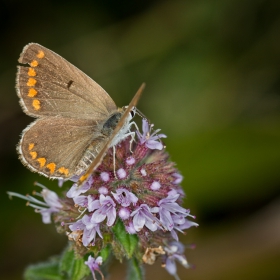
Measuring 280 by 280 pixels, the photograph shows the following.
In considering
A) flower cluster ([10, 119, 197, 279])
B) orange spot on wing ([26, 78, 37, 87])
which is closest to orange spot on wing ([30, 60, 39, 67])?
orange spot on wing ([26, 78, 37, 87])

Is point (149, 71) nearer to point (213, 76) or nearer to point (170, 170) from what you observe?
point (213, 76)

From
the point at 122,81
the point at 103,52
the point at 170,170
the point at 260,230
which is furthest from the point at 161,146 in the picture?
the point at 103,52

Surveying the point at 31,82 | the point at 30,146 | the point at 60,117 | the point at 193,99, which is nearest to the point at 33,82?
the point at 31,82

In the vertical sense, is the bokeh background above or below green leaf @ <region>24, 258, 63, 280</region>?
above

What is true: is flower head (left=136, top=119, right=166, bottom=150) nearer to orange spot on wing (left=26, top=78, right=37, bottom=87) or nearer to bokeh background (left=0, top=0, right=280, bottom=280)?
orange spot on wing (left=26, top=78, right=37, bottom=87)

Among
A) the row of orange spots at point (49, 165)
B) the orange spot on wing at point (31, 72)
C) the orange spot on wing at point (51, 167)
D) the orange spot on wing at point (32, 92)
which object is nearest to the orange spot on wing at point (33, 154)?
the row of orange spots at point (49, 165)

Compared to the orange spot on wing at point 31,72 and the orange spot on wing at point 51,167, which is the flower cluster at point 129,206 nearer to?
the orange spot on wing at point 51,167

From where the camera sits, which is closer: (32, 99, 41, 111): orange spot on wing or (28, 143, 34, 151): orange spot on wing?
(28, 143, 34, 151): orange spot on wing
